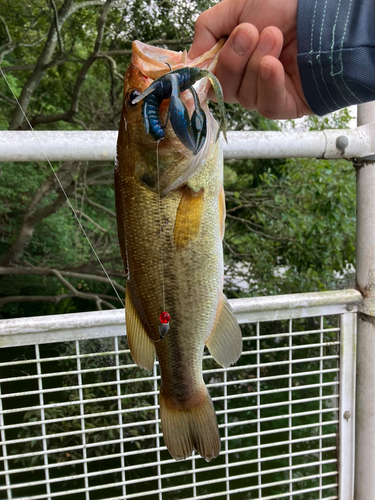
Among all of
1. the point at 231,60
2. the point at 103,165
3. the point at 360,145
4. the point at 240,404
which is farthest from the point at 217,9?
the point at 240,404

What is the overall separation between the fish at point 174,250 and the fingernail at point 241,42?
0.04 meters

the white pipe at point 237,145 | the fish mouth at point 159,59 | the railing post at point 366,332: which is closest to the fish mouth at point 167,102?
the fish mouth at point 159,59

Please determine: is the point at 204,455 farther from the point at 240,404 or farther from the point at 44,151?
the point at 240,404

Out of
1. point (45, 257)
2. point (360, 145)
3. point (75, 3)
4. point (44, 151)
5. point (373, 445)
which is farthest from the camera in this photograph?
point (45, 257)

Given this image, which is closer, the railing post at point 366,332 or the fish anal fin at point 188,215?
the fish anal fin at point 188,215

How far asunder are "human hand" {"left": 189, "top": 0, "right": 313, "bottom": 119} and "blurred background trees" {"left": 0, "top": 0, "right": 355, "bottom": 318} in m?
3.17

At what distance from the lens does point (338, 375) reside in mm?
1801

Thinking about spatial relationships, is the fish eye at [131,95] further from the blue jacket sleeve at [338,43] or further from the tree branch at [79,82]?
the tree branch at [79,82]

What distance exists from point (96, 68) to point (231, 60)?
6617mm

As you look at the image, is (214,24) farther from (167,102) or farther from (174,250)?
(174,250)

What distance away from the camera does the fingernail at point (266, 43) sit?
96 centimetres

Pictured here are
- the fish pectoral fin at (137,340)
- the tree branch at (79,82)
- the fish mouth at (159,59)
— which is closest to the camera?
the fish mouth at (159,59)

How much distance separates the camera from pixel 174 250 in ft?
3.30

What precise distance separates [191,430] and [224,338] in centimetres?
25
